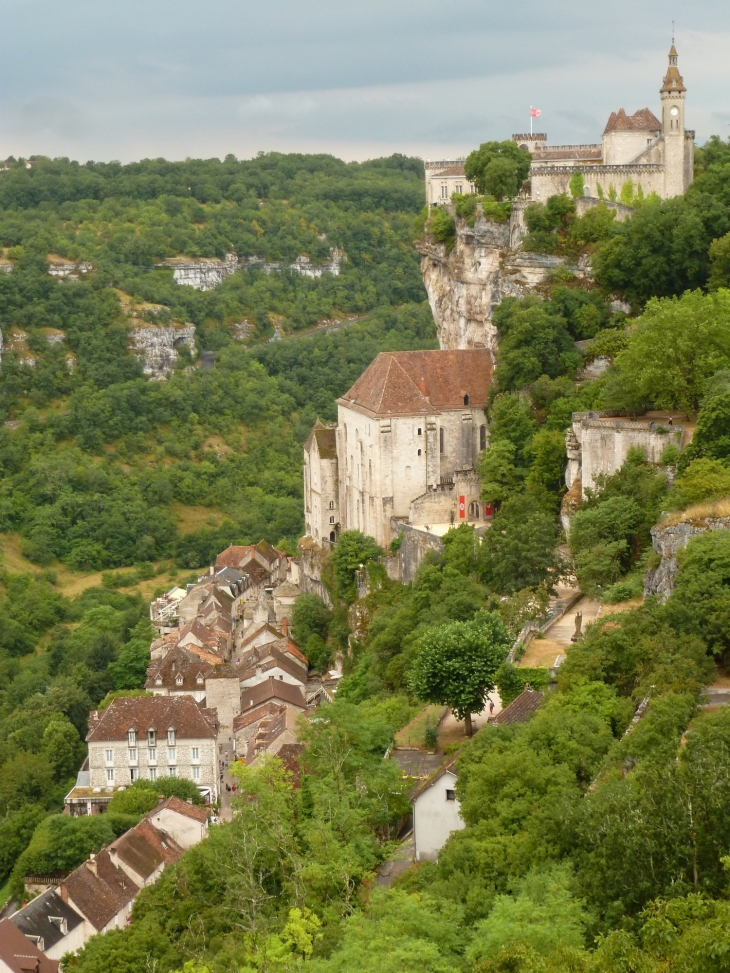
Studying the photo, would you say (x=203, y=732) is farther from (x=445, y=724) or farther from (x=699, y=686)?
(x=699, y=686)

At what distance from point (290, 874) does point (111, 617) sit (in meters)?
53.1

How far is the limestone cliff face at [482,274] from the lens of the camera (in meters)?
62.7

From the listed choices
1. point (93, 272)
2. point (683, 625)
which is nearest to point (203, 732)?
point (683, 625)

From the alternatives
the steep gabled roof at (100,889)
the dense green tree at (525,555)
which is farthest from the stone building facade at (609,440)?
the steep gabled roof at (100,889)

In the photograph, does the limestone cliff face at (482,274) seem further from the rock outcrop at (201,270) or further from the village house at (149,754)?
the rock outcrop at (201,270)

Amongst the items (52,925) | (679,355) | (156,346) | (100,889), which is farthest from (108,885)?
(156,346)

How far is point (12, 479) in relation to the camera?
367ft

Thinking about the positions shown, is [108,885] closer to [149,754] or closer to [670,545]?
[149,754]

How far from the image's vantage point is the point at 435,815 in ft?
109

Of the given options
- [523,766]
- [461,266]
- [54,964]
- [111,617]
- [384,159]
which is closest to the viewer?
[523,766]

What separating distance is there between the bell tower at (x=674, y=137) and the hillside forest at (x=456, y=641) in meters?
1.81

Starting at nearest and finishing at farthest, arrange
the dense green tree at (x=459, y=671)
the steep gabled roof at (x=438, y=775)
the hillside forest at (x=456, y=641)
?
the hillside forest at (x=456, y=641) → the steep gabled roof at (x=438, y=775) → the dense green tree at (x=459, y=671)

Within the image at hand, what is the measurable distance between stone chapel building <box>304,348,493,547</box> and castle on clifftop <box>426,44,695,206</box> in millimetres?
9420

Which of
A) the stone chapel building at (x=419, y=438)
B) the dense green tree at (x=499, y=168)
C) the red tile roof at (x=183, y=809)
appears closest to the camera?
the red tile roof at (x=183, y=809)
